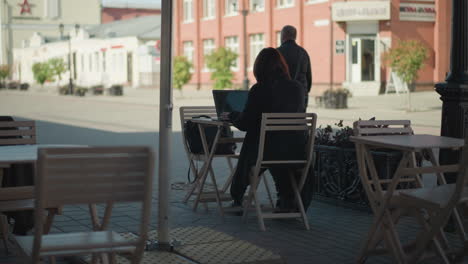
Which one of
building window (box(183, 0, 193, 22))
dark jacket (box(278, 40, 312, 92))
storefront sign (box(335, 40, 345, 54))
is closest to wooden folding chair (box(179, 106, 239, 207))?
dark jacket (box(278, 40, 312, 92))

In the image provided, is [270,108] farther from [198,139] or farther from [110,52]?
[110,52]

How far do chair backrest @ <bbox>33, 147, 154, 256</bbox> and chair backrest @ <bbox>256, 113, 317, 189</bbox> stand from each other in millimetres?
3001

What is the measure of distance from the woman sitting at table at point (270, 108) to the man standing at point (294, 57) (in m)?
1.88

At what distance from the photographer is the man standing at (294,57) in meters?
8.90

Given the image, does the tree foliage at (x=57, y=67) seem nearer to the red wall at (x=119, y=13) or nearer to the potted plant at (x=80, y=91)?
the potted plant at (x=80, y=91)

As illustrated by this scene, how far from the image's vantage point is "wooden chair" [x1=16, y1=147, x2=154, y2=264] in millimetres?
3562

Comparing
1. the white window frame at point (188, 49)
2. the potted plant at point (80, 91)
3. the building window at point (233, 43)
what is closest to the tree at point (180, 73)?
the building window at point (233, 43)

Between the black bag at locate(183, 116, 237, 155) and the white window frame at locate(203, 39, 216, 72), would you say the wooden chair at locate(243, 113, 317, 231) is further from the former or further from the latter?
the white window frame at locate(203, 39, 216, 72)

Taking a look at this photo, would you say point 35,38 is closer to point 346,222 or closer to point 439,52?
point 439,52

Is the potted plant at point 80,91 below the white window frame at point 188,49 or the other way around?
below

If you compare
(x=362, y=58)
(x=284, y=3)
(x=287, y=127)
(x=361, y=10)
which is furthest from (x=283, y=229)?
(x=284, y=3)

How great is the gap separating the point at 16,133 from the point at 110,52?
6047 centimetres

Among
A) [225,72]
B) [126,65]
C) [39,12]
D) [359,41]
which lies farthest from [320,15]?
[39,12]

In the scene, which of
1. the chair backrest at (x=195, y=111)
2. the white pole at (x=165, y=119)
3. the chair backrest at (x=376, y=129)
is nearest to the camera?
the white pole at (x=165, y=119)
